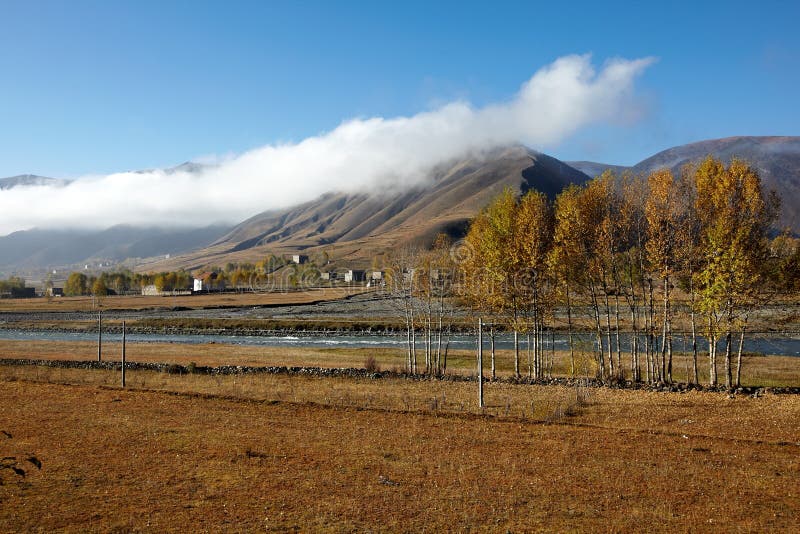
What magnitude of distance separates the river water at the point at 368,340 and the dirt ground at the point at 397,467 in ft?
126

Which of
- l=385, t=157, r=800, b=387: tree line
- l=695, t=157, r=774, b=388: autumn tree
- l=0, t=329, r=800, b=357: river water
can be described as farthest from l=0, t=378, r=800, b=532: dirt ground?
l=0, t=329, r=800, b=357: river water

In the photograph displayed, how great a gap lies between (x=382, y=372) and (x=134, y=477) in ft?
98.2

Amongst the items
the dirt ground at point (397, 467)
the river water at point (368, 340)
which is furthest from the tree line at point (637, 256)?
the river water at point (368, 340)

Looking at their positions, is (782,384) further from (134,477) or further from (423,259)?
(134,477)

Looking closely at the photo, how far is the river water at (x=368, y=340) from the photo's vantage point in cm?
7738

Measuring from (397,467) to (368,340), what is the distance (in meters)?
75.4

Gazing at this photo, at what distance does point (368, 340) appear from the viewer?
3930 inches

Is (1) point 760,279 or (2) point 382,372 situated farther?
(2) point 382,372

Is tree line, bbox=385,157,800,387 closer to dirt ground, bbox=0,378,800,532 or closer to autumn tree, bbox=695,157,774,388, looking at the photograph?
autumn tree, bbox=695,157,774,388

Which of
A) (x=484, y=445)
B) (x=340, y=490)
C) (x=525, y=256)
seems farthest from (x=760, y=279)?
(x=340, y=490)

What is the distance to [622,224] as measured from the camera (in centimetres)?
4572

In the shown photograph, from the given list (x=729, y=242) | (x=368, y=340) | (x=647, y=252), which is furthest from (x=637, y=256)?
(x=368, y=340)

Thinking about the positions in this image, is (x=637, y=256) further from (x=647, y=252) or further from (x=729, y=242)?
(x=729, y=242)

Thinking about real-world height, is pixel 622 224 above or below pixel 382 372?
above
